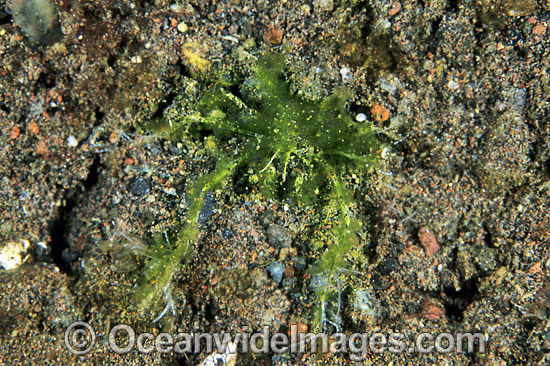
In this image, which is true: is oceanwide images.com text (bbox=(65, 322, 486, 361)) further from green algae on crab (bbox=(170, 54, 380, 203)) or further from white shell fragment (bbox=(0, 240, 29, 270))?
green algae on crab (bbox=(170, 54, 380, 203))

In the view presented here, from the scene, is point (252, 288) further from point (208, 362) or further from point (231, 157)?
point (231, 157)

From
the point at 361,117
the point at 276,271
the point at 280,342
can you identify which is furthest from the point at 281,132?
the point at 280,342

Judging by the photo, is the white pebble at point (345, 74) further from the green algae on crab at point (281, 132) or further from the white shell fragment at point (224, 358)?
the white shell fragment at point (224, 358)

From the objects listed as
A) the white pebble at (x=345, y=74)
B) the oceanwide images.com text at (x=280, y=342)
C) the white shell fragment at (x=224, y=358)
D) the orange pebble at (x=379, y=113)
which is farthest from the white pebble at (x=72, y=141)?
the orange pebble at (x=379, y=113)

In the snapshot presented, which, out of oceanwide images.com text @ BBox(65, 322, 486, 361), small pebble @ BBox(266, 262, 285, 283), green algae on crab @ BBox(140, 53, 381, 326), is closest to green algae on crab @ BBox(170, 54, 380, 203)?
green algae on crab @ BBox(140, 53, 381, 326)

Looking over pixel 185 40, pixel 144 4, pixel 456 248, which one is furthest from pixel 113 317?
pixel 456 248

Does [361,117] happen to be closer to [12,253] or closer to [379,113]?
[379,113]
